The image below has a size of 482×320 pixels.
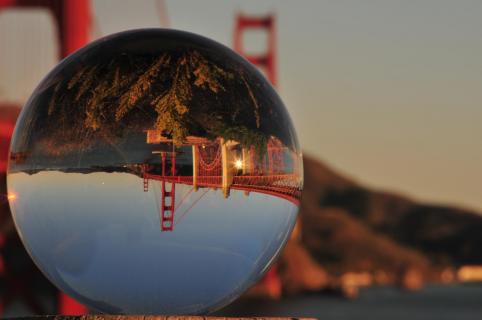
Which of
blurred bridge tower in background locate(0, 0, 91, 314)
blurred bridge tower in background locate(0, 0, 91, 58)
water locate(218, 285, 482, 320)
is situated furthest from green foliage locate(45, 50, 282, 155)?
water locate(218, 285, 482, 320)

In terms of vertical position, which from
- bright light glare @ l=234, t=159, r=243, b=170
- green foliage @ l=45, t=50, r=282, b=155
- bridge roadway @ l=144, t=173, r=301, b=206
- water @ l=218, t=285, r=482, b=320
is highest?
green foliage @ l=45, t=50, r=282, b=155

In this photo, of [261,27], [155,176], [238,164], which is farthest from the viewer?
[261,27]

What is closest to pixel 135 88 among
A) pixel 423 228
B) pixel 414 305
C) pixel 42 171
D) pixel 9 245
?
pixel 42 171

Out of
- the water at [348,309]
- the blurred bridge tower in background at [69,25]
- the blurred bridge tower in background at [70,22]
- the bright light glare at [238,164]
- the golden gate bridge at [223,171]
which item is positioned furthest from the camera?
the water at [348,309]

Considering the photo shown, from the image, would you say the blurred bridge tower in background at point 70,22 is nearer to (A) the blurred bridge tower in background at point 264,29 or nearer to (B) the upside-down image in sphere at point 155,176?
(B) the upside-down image in sphere at point 155,176

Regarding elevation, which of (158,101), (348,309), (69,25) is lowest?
(348,309)

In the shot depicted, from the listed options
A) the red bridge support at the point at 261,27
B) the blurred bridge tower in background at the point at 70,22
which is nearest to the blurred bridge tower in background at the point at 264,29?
the red bridge support at the point at 261,27

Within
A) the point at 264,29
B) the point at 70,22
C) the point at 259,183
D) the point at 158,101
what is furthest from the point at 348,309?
the point at 158,101

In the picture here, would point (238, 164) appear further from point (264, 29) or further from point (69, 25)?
point (264, 29)

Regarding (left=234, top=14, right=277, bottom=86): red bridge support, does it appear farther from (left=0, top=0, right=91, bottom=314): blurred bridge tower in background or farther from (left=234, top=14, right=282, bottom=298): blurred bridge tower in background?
(left=0, top=0, right=91, bottom=314): blurred bridge tower in background
